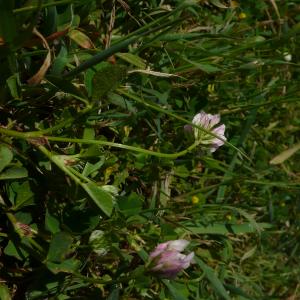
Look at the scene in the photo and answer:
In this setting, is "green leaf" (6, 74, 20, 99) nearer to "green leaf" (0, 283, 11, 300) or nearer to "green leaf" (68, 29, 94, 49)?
"green leaf" (68, 29, 94, 49)

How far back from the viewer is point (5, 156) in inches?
39.7

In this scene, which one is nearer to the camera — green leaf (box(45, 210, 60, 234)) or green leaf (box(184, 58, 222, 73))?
green leaf (box(45, 210, 60, 234))

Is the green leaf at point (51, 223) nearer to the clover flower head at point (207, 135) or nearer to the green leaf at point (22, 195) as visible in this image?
the green leaf at point (22, 195)

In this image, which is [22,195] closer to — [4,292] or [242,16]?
[4,292]

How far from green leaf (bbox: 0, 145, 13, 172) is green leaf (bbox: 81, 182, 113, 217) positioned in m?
0.14

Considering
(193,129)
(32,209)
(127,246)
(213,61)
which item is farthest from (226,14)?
(32,209)

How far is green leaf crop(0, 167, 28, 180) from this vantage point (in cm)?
106

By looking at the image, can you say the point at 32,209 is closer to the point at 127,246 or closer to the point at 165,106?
the point at 127,246

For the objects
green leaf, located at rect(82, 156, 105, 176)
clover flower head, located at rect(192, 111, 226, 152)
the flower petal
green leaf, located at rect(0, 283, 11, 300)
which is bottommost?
green leaf, located at rect(0, 283, 11, 300)

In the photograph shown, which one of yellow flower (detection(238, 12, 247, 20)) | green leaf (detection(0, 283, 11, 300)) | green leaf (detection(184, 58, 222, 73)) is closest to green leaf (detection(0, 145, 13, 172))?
green leaf (detection(0, 283, 11, 300))

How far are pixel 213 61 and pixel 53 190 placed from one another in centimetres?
55

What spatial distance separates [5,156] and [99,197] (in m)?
0.18

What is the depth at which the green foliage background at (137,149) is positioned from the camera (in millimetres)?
1047

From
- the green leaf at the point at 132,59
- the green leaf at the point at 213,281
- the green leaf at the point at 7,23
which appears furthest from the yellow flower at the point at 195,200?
the green leaf at the point at 7,23
